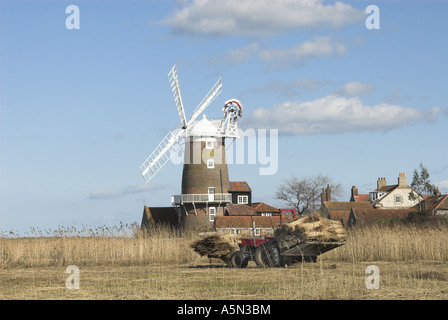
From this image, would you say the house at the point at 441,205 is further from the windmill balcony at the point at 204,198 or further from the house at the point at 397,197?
the windmill balcony at the point at 204,198

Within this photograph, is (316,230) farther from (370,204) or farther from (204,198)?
(370,204)

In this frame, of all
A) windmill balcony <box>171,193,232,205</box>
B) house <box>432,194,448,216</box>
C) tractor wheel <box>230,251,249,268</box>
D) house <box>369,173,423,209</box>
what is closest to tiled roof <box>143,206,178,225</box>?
windmill balcony <box>171,193,232,205</box>

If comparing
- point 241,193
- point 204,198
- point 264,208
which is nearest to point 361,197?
point 241,193

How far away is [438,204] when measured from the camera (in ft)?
242

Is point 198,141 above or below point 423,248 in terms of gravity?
above

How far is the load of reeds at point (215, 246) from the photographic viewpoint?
25.2m

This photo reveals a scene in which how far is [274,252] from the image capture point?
23406 millimetres

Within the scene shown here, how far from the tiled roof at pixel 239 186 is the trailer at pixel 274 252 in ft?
171

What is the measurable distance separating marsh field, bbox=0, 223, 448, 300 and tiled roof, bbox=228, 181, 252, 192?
47.1m

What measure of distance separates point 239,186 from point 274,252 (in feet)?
180
